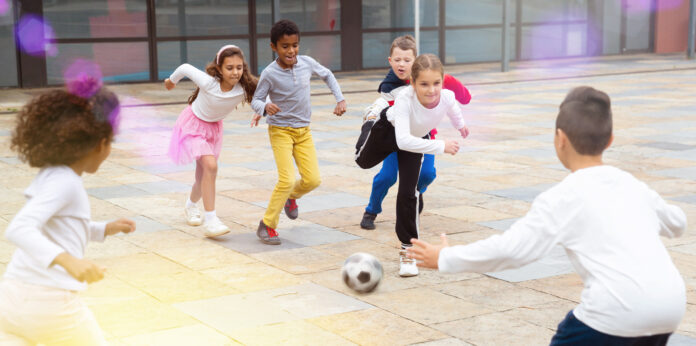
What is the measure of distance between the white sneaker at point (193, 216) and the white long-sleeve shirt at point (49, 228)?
14.2ft

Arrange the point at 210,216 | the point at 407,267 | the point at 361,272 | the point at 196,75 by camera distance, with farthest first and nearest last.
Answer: the point at 196,75 → the point at 210,216 → the point at 407,267 → the point at 361,272

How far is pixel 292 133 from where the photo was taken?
7.25m

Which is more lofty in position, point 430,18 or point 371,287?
point 430,18

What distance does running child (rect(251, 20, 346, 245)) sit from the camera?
7.05 metres

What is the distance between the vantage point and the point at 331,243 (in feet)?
23.3

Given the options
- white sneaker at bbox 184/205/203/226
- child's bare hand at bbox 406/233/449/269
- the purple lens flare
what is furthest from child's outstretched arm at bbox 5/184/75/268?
the purple lens flare

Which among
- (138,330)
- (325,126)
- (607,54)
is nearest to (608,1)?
(607,54)

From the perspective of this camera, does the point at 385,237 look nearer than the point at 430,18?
Yes

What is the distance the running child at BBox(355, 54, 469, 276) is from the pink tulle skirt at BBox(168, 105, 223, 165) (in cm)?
150

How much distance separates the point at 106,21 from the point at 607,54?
16194 millimetres

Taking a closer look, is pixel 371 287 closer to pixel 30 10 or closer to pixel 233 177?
pixel 233 177

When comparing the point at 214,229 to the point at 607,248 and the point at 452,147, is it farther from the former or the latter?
the point at 607,248

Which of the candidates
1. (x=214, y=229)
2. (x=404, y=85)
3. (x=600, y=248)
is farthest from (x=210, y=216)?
(x=600, y=248)

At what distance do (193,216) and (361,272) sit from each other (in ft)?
8.78
